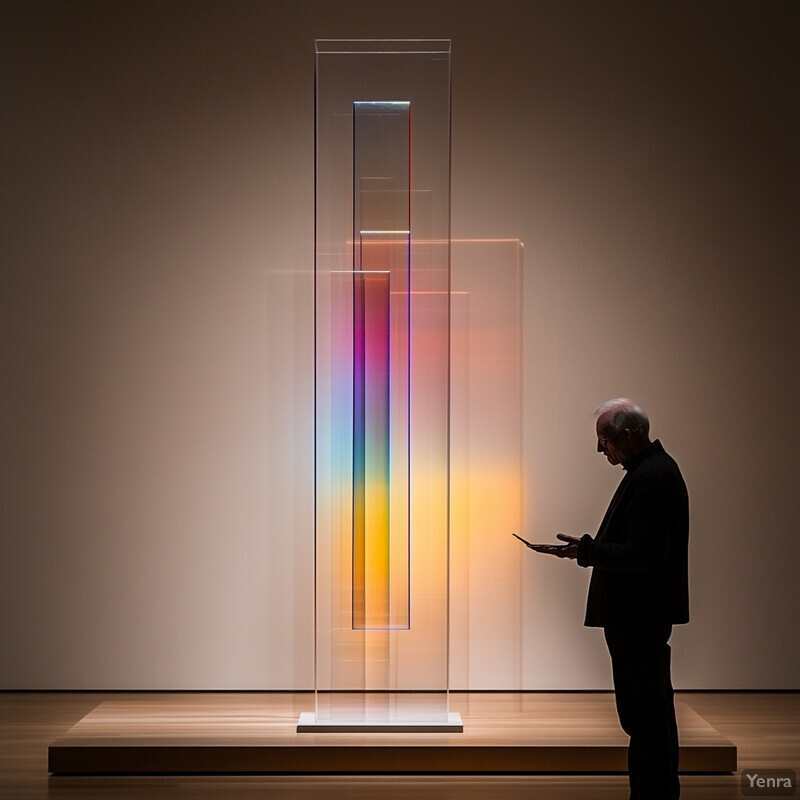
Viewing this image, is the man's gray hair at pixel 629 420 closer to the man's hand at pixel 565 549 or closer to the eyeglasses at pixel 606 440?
the eyeglasses at pixel 606 440

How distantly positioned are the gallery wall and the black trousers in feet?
6.38

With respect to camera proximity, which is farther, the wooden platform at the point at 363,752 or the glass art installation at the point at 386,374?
the glass art installation at the point at 386,374

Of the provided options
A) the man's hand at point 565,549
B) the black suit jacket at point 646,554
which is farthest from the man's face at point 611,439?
the man's hand at point 565,549

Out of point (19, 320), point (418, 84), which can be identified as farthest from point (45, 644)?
point (418, 84)

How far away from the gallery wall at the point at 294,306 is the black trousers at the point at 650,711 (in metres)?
1.94

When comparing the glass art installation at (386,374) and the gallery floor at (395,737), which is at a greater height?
the glass art installation at (386,374)

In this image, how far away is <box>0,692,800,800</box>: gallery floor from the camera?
148 inches

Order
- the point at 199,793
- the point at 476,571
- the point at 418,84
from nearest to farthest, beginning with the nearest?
the point at 199,793
the point at 418,84
the point at 476,571

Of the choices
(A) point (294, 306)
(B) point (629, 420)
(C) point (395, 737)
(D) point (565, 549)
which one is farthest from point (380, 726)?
(A) point (294, 306)

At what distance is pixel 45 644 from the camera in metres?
5.19

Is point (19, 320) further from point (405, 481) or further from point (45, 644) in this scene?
point (405, 481)

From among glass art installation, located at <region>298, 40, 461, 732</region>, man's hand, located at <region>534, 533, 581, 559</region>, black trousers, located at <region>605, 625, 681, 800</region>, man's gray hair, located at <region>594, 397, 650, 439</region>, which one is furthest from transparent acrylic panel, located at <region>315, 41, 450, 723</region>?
black trousers, located at <region>605, 625, 681, 800</region>

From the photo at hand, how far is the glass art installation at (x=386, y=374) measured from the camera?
4.10 meters

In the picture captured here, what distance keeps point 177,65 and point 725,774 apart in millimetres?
3870
